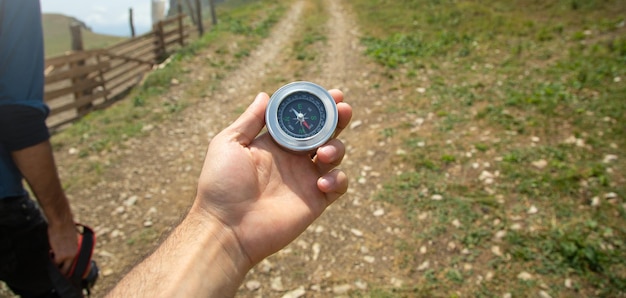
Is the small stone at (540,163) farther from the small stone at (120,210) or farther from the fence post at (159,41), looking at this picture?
the fence post at (159,41)

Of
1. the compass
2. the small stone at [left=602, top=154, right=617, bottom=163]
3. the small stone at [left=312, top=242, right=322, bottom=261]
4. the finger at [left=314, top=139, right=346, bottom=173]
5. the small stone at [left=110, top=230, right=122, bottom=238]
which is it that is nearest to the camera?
the finger at [left=314, top=139, right=346, bottom=173]

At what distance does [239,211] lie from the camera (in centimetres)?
283

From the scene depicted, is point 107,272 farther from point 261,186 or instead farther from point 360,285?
point 261,186

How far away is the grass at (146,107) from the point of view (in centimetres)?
812

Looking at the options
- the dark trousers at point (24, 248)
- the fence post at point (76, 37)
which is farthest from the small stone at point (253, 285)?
the fence post at point (76, 37)

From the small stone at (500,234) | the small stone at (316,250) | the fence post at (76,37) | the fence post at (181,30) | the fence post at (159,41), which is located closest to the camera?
the small stone at (500,234)

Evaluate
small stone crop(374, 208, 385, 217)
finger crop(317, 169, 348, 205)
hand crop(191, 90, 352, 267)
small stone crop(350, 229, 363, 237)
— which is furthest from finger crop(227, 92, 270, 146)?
small stone crop(374, 208, 385, 217)

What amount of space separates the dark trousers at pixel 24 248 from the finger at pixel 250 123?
1843 mm

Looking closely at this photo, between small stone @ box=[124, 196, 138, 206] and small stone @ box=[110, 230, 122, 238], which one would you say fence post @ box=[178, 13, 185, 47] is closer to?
small stone @ box=[124, 196, 138, 206]

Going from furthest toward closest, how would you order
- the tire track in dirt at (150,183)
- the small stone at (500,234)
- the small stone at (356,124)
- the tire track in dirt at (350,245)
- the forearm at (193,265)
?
the small stone at (356,124) < the tire track in dirt at (150,183) < the small stone at (500,234) < the tire track in dirt at (350,245) < the forearm at (193,265)

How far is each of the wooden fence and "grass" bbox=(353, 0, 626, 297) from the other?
804 cm

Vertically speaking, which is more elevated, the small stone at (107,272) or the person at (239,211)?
the person at (239,211)

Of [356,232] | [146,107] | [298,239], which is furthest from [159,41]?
[356,232]

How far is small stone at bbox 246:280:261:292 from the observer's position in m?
4.77
